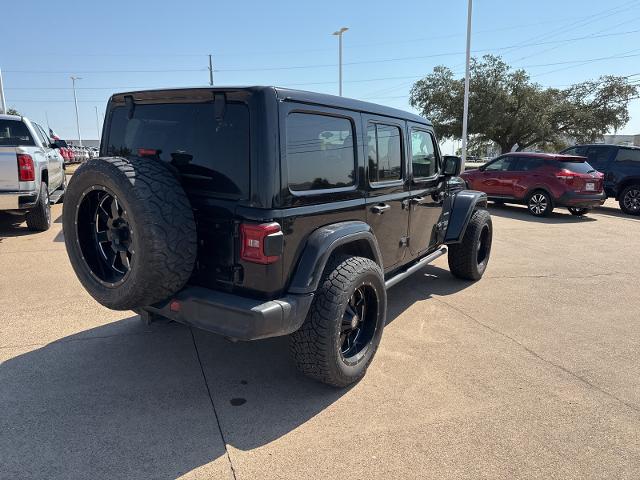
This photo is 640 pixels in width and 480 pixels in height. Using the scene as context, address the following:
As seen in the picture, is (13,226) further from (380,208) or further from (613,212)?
(613,212)

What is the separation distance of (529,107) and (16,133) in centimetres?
3004

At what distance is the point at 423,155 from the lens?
450 cm

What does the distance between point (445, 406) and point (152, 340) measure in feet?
7.79

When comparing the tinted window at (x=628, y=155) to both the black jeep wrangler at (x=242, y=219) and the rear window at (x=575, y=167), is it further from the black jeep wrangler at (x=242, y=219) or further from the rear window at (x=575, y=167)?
the black jeep wrangler at (x=242, y=219)

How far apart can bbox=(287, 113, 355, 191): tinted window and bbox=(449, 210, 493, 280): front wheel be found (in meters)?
2.63

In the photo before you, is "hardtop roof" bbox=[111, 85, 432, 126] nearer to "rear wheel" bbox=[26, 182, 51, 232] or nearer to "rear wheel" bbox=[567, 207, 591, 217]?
"rear wheel" bbox=[26, 182, 51, 232]

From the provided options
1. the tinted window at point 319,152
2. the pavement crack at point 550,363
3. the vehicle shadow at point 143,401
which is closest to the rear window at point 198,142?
the tinted window at point 319,152

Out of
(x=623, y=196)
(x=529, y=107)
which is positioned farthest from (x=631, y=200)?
(x=529, y=107)

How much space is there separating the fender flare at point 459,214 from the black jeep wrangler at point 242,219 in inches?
75.5

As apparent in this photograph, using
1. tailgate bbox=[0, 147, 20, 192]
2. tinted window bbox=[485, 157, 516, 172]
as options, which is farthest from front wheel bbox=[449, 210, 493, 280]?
tinted window bbox=[485, 157, 516, 172]

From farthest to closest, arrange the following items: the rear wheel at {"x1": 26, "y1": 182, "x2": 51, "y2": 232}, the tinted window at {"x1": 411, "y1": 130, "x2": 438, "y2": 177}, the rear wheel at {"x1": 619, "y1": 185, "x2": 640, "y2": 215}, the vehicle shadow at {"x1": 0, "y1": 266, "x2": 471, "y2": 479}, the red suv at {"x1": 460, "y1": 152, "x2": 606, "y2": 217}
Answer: the rear wheel at {"x1": 619, "y1": 185, "x2": 640, "y2": 215} → the red suv at {"x1": 460, "y1": 152, "x2": 606, "y2": 217} → the rear wheel at {"x1": 26, "y1": 182, "x2": 51, "y2": 232} → the tinted window at {"x1": 411, "y1": 130, "x2": 438, "y2": 177} → the vehicle shadow at {"x1": 0, "y1": 266, "x2": 471, "y2": 479}

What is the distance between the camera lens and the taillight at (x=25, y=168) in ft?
21.8

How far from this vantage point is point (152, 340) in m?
3.75

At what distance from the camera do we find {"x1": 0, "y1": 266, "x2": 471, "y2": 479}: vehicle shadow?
234 centimetres
